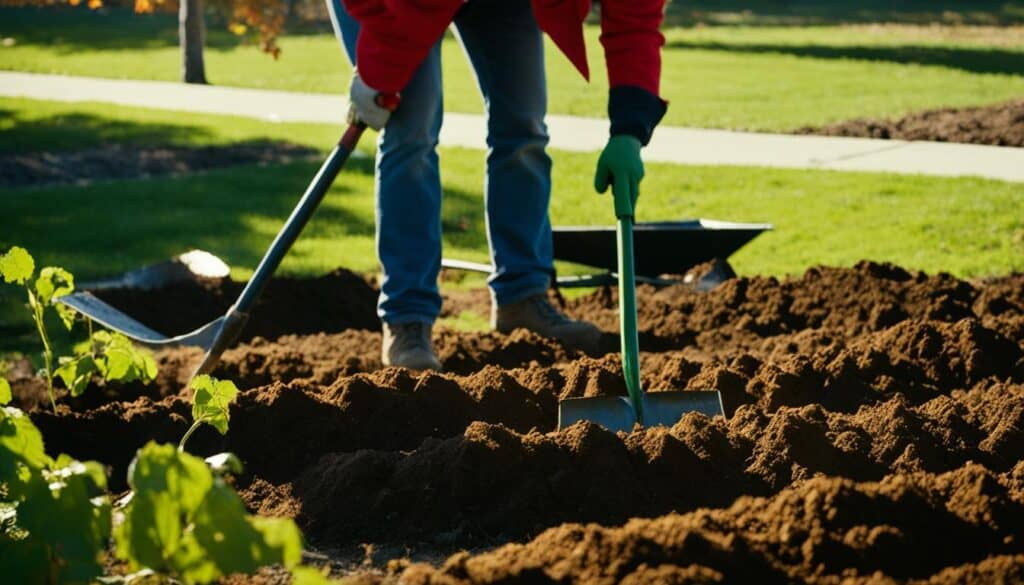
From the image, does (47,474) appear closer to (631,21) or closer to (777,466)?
(777,466)

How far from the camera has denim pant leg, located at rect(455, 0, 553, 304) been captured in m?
5.28

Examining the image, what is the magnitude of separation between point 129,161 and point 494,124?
235 inches

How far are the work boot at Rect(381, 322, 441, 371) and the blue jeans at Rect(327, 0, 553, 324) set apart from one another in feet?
0.10

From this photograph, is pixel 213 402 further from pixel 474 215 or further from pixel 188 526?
pixel 474 215

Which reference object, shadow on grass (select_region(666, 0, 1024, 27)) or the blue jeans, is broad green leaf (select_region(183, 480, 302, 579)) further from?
shadow on grass (select_region(666, 0, 1024, 27))

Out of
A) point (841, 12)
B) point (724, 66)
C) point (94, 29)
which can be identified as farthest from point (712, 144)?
point (841, 12)

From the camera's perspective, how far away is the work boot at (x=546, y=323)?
17.5 ft

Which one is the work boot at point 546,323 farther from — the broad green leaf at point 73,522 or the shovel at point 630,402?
the broad green leaf at point 73,522

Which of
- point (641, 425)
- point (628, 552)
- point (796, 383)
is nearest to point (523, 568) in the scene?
point (628, 552)

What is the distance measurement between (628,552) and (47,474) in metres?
0.92

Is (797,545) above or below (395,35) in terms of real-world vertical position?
below

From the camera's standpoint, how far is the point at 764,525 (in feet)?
8.94

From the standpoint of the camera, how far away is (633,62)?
4523 millimetres

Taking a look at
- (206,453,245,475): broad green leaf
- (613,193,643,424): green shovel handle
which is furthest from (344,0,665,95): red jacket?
(206,453,245,475): broad green leaf
